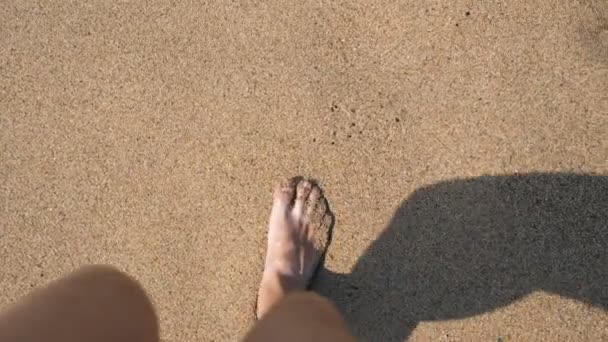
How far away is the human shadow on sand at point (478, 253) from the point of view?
2025 mm

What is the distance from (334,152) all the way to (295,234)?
0.31m

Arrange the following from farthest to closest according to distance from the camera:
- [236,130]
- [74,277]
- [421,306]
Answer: [236,130], [421,306], [74,277]

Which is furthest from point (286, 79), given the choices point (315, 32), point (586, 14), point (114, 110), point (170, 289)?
point (586, 14)

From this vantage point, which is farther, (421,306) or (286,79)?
(286,79)

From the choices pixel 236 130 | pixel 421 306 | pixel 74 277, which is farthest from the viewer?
pixel 236 130

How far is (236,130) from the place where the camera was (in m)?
2.20

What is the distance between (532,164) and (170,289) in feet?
4.23

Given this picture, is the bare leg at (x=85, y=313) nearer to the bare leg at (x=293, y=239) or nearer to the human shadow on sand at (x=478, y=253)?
the bare leg at (x=293, y=239)

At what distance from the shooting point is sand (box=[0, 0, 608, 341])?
205 centimetres

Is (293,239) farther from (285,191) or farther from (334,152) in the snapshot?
(334,152)

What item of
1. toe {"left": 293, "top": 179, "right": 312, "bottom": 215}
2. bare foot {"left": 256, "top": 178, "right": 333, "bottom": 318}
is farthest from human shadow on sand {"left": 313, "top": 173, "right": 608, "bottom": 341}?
toe {"left": 293, "top": 179, "right": 312, "bottom": 215}

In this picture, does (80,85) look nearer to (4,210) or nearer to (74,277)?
(4,210)

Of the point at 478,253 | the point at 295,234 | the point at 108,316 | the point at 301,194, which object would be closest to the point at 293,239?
the point at 295,234

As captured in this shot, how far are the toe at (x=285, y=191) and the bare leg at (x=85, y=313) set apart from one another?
722 millimetres
